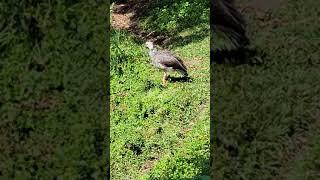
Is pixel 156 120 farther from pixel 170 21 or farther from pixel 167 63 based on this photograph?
pixel 170 21

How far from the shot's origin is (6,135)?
3658 mm

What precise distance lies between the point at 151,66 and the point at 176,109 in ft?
7.35

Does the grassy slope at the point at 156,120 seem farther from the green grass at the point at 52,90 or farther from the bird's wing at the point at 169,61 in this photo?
the green grass at the point at 52,90

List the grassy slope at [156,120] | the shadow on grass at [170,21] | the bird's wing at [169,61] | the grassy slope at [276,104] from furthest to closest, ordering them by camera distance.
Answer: the shadow on grass at [170,21] < the bird's wing at [169,61] < the grassy slope at [156,120] < the grassy slope at [276,104]

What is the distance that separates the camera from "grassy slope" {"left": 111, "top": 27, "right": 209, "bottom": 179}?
706 cm

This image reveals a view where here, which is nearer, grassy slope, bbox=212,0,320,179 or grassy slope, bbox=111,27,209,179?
grassy slope, bbox=212,0,320,179

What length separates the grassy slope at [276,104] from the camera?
3453 millimetres

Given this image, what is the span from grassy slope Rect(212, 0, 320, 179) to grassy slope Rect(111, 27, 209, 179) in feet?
8.91

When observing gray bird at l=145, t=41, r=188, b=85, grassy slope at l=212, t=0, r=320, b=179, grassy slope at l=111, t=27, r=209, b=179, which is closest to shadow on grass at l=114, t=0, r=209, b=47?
grassy slope at l=111, t=27, r=209, b=179

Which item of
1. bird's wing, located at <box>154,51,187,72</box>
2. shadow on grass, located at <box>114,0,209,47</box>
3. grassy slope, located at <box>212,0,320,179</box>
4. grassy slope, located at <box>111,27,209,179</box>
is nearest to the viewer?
grassy slope, located at <box>212,0,320,179</box>

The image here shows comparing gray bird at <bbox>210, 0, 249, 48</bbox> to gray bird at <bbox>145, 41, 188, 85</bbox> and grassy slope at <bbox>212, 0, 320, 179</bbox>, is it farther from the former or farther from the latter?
gray bird at <bbox>145, 41, 188, 85</bbox>

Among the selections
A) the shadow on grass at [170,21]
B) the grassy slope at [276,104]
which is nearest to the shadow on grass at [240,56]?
the grassy slope at [276,104]

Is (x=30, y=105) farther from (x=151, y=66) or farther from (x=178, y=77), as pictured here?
(x=151, y=66)

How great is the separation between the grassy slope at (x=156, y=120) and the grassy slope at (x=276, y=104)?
272cm
